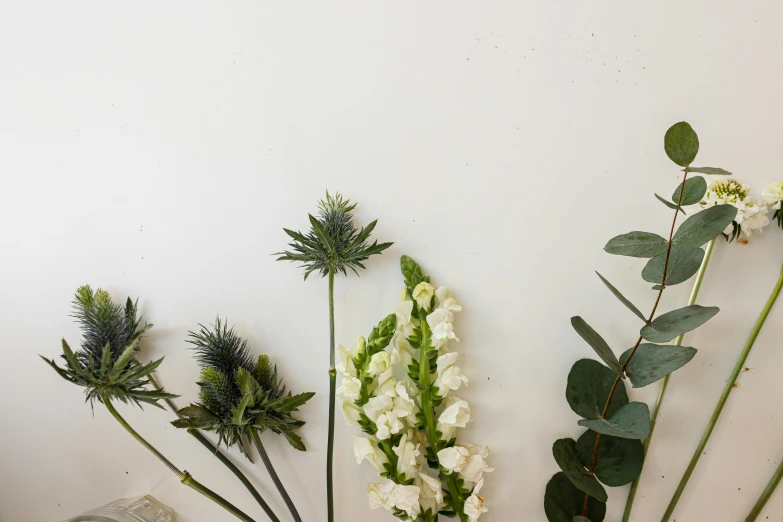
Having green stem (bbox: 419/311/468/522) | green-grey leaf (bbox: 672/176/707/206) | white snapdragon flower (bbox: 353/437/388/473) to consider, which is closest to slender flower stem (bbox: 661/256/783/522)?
green-grey leaf (bbox: 672/176/707/206)

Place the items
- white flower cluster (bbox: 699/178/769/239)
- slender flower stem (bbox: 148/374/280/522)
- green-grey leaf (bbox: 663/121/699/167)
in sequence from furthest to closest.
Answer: slender flower stem (bbox: 148/374/280/522) < white flower cluster (bbox: 699/178/769/239) < green-grey leaf (bbox: 663/121/699/167)

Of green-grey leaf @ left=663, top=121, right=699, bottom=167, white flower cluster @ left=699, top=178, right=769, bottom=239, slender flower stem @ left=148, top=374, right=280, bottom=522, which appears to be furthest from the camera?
slender flower stem @ left=148, top=374, right=280, bottom=522

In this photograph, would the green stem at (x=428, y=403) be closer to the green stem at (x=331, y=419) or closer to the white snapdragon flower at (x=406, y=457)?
the white snapdragon flower at (x=406, y=457)

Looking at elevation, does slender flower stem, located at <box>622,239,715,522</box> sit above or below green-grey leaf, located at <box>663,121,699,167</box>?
below

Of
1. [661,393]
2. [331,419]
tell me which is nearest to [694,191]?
[661,393]

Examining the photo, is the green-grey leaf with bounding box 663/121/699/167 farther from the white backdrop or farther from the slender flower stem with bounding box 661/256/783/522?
the slender flower stem with bounding box 661/256/783/522

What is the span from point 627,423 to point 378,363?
38 centimetres

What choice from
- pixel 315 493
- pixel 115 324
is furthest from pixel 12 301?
pixel 315 493

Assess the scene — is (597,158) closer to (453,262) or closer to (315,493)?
(453,262)

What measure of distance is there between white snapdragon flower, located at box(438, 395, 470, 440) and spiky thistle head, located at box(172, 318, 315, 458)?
23cm

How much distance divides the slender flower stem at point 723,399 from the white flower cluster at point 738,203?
98 millimetres

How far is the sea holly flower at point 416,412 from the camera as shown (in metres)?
0.83

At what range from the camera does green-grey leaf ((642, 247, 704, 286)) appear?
769 millimetres

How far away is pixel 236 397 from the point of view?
86 centimetres
